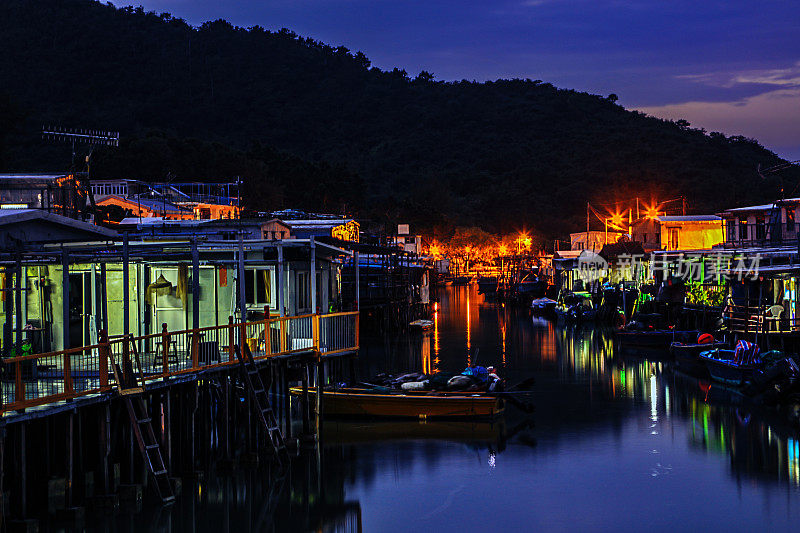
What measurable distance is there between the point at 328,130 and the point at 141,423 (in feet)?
489

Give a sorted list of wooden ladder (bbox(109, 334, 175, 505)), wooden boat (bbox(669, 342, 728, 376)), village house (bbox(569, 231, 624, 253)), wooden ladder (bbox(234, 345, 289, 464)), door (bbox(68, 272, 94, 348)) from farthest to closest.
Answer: village house (bbox(569, 231, 624, 253))
wooden boat (bbox(669, 342, 728, 376))
door (bbox(68, 272, 94, 348))
wooden ladder (bbox(234, 345, 289, 464))
wooden ladder (bbox(109, 334, 175, 505))

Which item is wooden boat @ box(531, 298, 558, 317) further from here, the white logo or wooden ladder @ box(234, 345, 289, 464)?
wooden ladder @ box(234, 345, 289, 464)

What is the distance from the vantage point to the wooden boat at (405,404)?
2580 centimetres

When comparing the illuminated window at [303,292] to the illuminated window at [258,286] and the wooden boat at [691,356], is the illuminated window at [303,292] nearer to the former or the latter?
the illuminated window at [258,286]

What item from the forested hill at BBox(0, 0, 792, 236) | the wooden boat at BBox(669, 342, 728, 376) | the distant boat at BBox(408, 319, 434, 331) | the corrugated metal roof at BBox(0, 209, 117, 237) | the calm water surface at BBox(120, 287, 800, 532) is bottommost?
the calm water surface at BBox(120, 287, 800, 532)

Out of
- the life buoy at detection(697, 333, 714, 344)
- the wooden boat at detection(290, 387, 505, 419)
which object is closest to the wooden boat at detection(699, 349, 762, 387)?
the life buoy at detection(697, 333, 714, 344)

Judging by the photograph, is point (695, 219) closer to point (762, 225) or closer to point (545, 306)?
point (545, 306)

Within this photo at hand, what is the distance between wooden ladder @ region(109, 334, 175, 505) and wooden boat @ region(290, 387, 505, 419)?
27.9 feet

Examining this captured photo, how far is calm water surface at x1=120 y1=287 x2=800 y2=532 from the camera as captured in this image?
18594 mm

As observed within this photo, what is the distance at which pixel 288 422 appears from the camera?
2258cm

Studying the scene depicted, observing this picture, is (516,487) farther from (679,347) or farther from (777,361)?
(679,347)

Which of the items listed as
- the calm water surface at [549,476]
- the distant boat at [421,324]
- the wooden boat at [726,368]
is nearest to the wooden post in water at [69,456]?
the calm water surface at [549,476]

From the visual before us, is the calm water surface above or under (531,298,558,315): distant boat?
under

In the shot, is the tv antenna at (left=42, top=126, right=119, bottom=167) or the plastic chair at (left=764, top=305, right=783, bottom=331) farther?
the plastic chair at (left=764, top=305, right=783, bottom=331)
